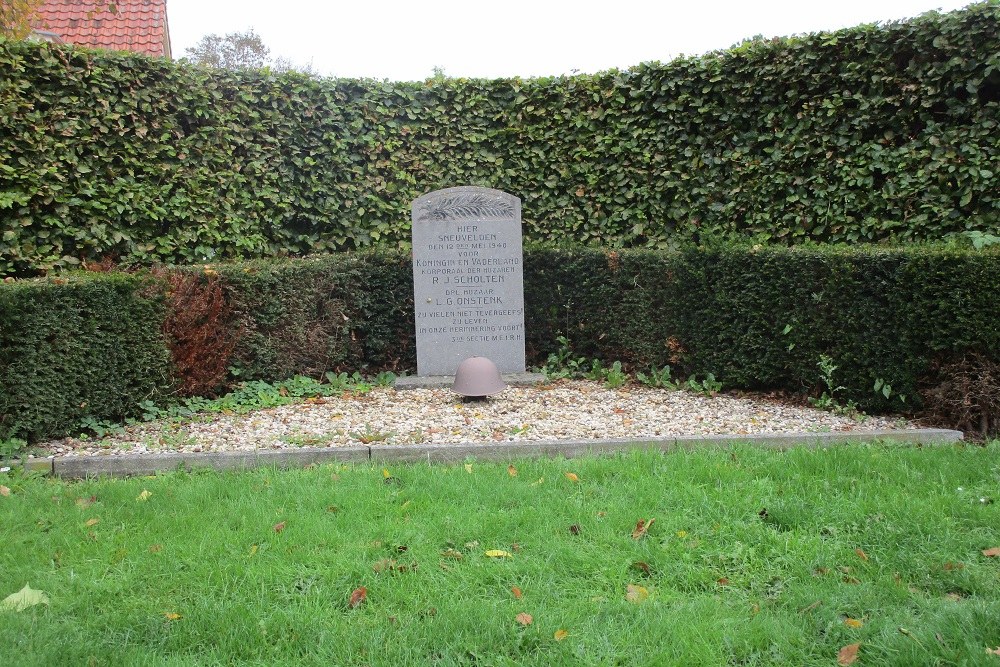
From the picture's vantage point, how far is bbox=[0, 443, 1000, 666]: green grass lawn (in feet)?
8.55

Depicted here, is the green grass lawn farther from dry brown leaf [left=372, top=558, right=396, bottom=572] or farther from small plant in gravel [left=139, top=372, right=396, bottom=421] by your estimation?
small plant in gravel [left=139, top=372, right=396, bottom=421]

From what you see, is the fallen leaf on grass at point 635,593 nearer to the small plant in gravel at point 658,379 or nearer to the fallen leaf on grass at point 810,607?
the fallen leaf on grass at point 810,607

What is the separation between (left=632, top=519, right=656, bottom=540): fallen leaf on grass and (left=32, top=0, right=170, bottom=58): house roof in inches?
539

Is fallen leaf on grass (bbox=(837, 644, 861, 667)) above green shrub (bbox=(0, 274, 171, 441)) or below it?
below

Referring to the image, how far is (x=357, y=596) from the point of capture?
2.93 m

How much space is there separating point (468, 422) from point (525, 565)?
2.80 metres

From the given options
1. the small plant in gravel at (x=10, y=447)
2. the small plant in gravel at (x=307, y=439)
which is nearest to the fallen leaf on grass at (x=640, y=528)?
the small plant in gravel at (x=307, y=439)

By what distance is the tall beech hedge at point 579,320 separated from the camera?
527 centimetres

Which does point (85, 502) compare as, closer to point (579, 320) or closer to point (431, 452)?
point (431, 452)

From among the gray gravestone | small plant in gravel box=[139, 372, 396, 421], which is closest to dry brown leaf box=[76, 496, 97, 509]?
small plant in gravel box=[139, 372, 396, 421]

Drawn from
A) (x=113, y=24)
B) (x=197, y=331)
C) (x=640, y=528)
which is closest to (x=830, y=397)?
(x=640, y=528)

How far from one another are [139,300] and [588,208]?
4926mm

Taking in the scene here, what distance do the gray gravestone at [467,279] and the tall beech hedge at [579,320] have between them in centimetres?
43

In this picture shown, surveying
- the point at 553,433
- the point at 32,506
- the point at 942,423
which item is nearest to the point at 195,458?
the point at 32,506
